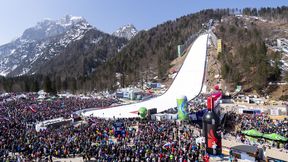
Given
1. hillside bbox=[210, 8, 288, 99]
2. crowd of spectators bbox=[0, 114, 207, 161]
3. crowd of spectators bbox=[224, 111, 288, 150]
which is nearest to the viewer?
crowd of spectators bbox=[0, 114, 207, 161]

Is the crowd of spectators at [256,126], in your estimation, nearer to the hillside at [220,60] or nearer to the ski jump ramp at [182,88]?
the ski jump ramp at [182,88]

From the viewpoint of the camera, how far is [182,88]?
3219 inches

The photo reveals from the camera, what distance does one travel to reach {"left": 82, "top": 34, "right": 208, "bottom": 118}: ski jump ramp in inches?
2370

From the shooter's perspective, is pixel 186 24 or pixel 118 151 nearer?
pixel 118 151

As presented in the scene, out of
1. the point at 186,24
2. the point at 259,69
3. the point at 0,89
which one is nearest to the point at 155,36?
the point at 186,24

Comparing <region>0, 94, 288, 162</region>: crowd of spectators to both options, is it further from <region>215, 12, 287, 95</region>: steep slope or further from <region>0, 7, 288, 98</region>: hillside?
<region>0, 7, 288, 98</region>: hillside

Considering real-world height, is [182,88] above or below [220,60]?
below

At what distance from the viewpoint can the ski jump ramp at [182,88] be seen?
60188mm

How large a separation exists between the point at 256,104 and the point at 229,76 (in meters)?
20.4

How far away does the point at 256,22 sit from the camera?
6112 inches

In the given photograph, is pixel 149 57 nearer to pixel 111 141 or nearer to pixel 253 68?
pixel 253 68

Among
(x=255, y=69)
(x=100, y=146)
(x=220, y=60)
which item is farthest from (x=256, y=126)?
(x=220, y=60)

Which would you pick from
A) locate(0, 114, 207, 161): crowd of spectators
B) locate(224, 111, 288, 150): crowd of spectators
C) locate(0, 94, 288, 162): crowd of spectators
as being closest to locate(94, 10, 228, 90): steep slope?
locate(224, 111, 288, 150): crowd of spectators

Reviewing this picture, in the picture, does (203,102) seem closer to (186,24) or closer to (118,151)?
(118,151)
